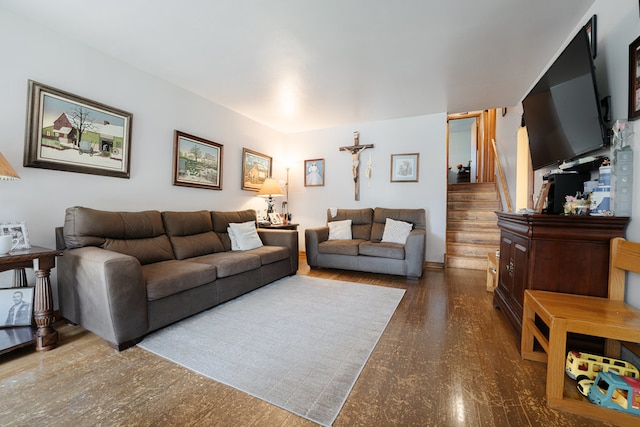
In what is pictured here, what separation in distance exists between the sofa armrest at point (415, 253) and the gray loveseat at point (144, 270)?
1.67 m

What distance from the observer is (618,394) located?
3.88 ft

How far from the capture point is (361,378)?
1.46 meters

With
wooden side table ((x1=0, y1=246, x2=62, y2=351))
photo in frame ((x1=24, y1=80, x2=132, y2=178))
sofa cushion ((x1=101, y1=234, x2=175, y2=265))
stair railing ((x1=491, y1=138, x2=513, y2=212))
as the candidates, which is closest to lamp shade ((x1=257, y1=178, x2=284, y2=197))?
sofa cushion ((x1=101, y1=234, x2=175, y2=265))

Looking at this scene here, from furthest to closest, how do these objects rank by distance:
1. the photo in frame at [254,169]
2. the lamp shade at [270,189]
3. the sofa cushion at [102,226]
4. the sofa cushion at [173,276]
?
the photo in frame at [254,169] → the lamp shade at [270,189] → the sofa cushion at [102,226] → the sofa cushion at [173,276]

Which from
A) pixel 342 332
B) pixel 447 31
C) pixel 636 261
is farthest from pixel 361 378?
→ pixel 447 31

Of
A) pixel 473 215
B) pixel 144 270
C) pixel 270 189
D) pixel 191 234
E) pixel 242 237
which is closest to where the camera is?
pixel 144 270

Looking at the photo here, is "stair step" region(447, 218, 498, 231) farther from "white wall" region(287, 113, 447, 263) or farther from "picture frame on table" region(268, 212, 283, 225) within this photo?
"picture frame on table" region(268, 212, 283, 225)

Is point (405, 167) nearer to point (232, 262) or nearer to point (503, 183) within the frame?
point (503, 183)

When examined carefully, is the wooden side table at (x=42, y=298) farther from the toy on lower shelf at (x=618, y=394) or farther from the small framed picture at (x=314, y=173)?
the small framed picture at (x=314, y=173)

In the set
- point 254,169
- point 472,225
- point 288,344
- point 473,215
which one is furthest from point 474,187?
point 288,344

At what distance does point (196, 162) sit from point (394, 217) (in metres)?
3.00

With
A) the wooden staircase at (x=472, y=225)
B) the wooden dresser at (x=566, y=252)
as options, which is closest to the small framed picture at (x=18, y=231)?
the wooden dresser at (x=566, y=252)

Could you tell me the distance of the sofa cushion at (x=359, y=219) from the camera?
424cm

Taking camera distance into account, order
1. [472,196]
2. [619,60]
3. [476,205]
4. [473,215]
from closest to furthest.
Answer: [619,60] < [473,215] < [476,205] < [472,196]
